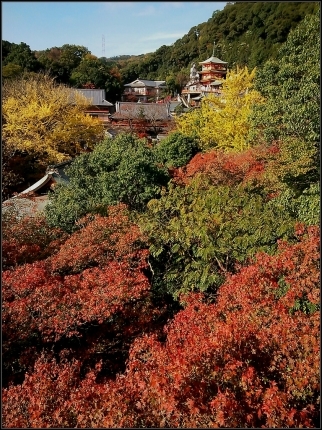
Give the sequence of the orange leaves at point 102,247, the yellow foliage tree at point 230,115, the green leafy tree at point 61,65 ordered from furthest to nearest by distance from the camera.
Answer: the green leafy tree at point 61,65
the yellow foliage tree at point 230,115
the orange leaves at point 102,247

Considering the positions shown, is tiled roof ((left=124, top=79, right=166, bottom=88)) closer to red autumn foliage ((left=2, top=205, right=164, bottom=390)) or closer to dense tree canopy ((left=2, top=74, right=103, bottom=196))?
dense tree canopy ((left=2, top=74, right=103, bottom=196))

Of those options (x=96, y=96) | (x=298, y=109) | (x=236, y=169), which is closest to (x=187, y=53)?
(x=96, y=96)

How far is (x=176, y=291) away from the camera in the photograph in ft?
31.2

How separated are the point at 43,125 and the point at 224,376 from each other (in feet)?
65.0

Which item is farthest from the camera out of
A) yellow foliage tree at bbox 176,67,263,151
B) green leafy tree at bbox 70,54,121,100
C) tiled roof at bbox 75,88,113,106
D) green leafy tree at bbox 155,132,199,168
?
green leafy tree at bbox 70,54,121,100

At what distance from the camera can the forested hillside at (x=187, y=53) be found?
4260cm

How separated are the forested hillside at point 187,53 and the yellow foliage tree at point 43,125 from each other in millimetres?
12173

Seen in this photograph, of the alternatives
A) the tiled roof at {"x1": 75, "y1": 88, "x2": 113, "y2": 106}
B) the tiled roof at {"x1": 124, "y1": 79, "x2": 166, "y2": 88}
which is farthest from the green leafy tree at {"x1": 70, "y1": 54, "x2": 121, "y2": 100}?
the tiled roof at {"x1": 124, "y1": 79, "x2": 166, "y2": 88}

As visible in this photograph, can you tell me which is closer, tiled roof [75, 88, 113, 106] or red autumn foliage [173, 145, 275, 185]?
red autumn foliage [173, 145, 275, 185]

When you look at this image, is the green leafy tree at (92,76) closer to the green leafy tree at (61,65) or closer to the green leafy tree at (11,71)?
the green leafy tree at (61,65)

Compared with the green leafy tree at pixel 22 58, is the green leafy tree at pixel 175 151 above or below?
below

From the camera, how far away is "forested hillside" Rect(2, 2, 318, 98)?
42603 millimetres

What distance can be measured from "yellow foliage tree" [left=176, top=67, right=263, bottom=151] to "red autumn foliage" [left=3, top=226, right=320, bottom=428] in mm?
12665

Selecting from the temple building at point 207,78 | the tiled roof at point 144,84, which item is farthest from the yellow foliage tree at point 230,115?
the tiled roof at point 144,84
